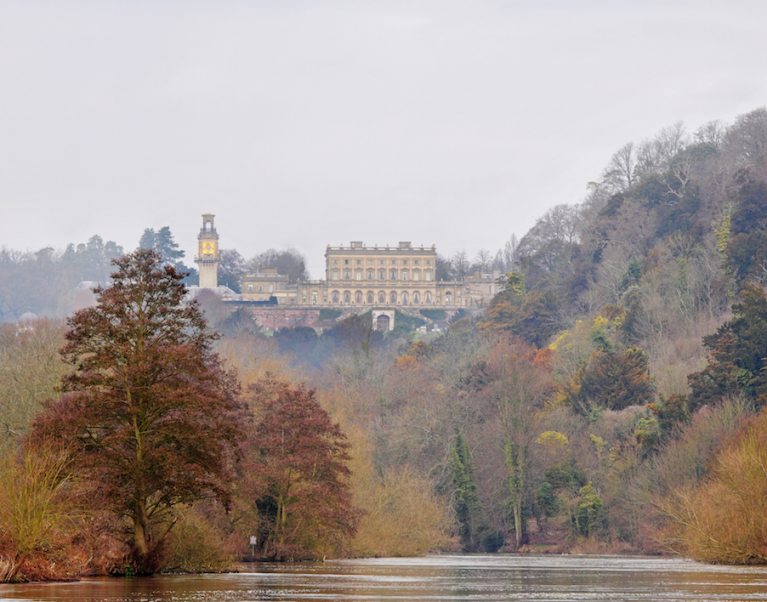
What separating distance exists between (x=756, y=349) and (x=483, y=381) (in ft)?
103

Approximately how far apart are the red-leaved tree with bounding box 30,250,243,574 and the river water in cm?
230

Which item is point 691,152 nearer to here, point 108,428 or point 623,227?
point 623,227

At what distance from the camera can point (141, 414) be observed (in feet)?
152

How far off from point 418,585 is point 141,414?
876 cm

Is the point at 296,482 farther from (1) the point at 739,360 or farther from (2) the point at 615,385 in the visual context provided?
(2) the point at 615,385

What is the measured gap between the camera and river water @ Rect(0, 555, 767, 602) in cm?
3634

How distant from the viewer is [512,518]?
312 ft

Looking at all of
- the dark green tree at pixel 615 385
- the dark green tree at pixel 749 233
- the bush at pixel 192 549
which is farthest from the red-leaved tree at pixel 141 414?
the dark green tree at pixel 749 233

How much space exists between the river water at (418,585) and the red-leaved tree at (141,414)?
7.55 feet

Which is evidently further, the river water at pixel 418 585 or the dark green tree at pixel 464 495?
the dark green tree at pixel 464 495

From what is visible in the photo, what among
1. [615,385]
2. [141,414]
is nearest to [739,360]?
[615,385]

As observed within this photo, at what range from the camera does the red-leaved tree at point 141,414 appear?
149 feet

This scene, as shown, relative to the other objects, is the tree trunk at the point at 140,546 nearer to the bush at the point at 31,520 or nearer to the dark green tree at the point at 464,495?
the bush at the point at 31,520

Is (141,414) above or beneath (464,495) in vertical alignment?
above
